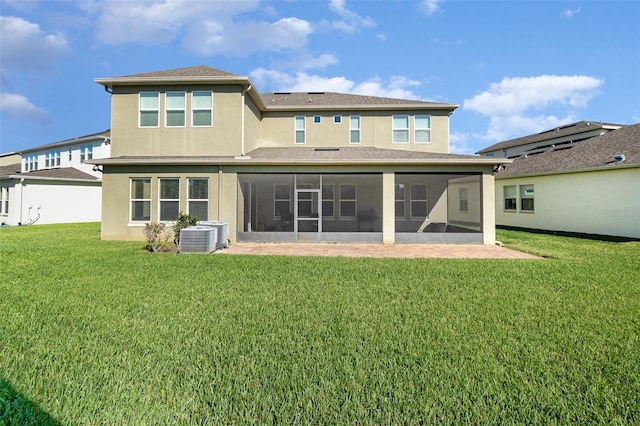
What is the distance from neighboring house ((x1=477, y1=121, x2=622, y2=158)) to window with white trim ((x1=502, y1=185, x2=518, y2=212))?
6.55 m

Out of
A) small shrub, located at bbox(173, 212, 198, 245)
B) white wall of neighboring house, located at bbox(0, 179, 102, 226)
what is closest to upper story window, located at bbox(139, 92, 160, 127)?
small shrub, located at bbox(173, 212, 198, 245)

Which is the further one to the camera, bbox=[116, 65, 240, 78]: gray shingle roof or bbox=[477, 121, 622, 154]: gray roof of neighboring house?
bbox=[477, 121, 622, 154]: gray roof of neighboring house

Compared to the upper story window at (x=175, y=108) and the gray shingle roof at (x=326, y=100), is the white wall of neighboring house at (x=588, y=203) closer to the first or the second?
the gray shingle roof at (x=326, y=100)

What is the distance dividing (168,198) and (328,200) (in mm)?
8541

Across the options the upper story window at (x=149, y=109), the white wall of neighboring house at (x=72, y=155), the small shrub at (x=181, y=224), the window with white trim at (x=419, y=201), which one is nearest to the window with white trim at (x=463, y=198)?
the window with white trim at (x=419, y=201)

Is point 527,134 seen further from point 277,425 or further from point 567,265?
point 277,425

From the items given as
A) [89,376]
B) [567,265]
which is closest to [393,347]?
[89,376]

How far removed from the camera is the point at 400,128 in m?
16.6

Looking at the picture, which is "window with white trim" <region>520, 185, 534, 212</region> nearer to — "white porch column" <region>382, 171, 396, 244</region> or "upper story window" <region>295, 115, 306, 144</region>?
"white porch column" <region>382, 171, 396, 244</region>

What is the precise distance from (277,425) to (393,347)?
1.68 meters

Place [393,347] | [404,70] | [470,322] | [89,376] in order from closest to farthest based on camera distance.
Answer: [89,376] < [393,347] < [470,322] < [404,70]

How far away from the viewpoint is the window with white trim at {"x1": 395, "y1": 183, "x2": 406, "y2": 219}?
59.8ft

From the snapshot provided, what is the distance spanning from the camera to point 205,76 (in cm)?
1309

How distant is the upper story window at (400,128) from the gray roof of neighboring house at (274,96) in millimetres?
621
